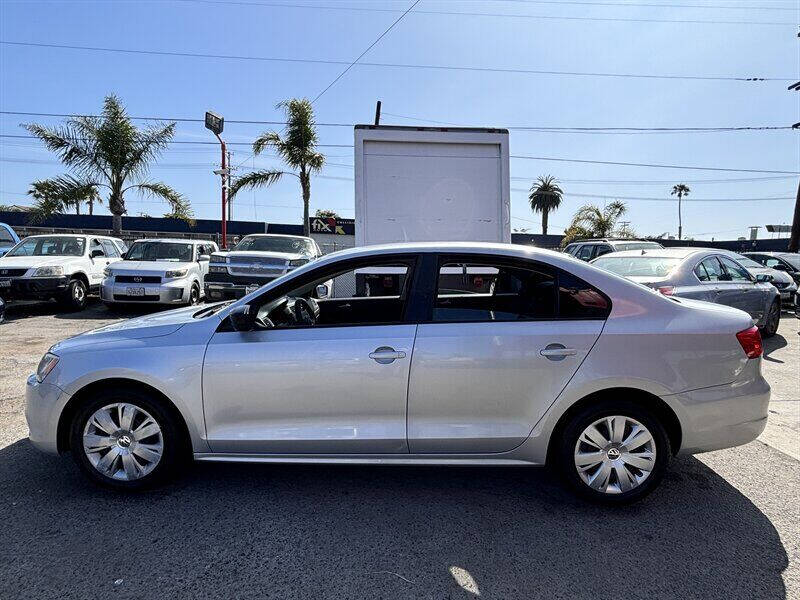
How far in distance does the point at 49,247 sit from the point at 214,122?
7.99 m

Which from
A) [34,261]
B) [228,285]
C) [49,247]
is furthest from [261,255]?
[49,247]


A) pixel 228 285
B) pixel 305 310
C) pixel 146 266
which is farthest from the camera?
pixel 146 266

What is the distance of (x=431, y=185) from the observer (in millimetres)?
7469

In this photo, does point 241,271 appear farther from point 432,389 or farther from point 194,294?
point 432,389

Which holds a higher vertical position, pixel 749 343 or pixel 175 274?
pixel 175 274

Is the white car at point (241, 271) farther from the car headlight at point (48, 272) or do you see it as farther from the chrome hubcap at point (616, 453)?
the chrome hubcap at point (616, 453)

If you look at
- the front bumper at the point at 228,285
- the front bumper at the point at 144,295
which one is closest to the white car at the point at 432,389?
the front bumper at the point at 228,285

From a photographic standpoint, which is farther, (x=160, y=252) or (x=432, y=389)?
(x=160, y=252)

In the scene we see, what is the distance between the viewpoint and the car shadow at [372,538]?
2.43 m

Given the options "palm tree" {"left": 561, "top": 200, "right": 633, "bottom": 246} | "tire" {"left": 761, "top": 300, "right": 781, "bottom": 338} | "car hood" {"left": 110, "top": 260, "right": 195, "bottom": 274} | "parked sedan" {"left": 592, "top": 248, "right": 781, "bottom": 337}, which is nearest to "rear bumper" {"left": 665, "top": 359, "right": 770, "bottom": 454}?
"parked sedan" {"left": 592, "top": 248, "right": 781, "bottom": 337}

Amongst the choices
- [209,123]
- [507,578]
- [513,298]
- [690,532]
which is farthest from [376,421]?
[209,123]

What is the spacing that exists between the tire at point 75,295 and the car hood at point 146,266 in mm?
1170

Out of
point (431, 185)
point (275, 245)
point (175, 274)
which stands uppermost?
point (431, 185)

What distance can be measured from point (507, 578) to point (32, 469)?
330cm
